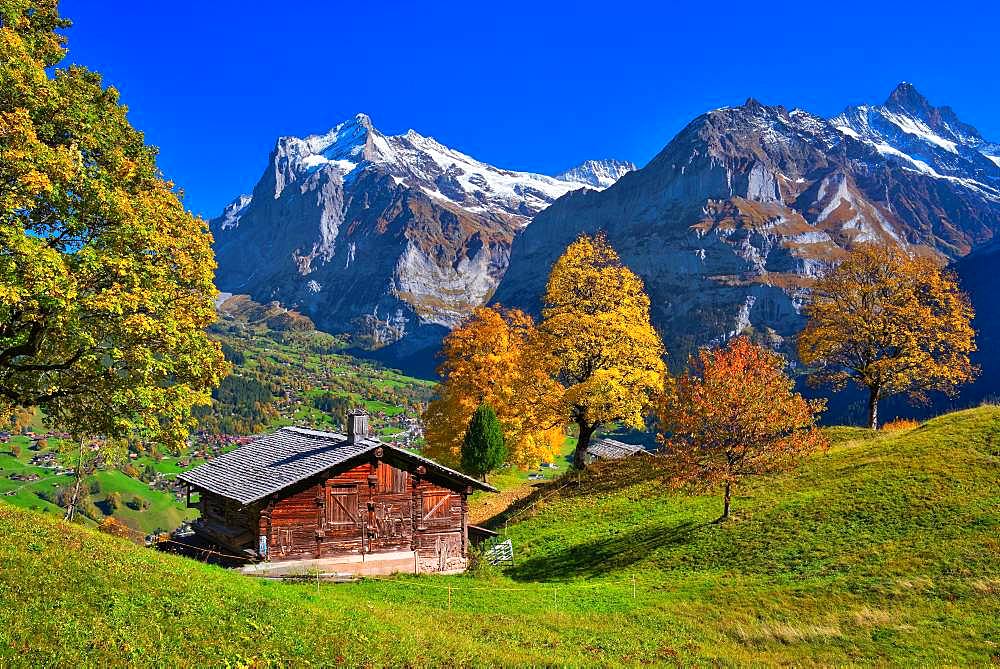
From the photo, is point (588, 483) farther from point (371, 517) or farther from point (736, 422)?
point (371, 517)

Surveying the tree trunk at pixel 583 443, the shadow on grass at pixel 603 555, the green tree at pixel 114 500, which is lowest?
the green tree at pixel 114 500

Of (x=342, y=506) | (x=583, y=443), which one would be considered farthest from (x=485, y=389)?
(x=342, y=506)

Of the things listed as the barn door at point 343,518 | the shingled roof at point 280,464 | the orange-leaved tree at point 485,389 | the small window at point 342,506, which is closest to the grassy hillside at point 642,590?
the barn door at point 343,518

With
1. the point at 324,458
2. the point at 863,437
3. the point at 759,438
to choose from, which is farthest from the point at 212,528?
the point at 863,437

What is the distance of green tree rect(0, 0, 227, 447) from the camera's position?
53.6 ft

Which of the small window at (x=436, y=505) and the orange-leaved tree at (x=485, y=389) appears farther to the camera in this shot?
the orange-leaved tree at (x=485, y=389)

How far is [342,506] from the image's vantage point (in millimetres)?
31875

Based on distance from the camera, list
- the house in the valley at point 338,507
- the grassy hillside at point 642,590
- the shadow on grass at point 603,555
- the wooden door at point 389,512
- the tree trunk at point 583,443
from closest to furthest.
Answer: the grassy hillside at point 642,590, the shadow on grass at point 603,555, the house in the valley at point 338,507, the wooden door at point 389,512, the tree trunk at point 583,443

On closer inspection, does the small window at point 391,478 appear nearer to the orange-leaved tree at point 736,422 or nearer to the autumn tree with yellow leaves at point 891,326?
the orange-leaved tree at point 736,422

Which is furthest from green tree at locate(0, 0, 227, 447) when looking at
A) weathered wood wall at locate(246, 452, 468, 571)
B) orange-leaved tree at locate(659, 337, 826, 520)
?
orange-leaved tree at locate(659, 337, 826, 520)

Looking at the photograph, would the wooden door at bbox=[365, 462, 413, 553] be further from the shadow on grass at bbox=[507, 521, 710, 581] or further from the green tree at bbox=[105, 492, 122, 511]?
the green tree at bbox=[105, 492, 122, 511]

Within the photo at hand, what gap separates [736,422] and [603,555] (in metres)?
8.89

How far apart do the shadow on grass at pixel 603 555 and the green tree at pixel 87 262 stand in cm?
1694

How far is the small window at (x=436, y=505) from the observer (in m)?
33.6
